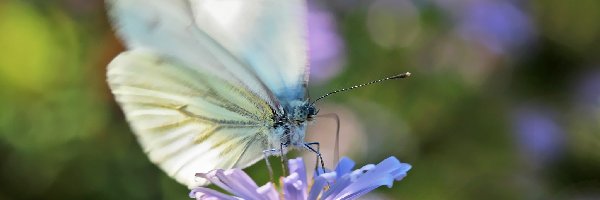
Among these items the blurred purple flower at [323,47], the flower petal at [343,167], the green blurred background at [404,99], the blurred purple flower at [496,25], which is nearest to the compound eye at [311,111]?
the flower petal at [343,167]

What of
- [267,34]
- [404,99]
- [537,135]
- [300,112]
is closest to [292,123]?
[300,112]

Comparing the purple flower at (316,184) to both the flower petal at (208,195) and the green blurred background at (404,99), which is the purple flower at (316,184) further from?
the green blurred background at (404,99)

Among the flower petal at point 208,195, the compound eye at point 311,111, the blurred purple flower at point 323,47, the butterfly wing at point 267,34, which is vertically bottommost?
the flower petal at point 208,195

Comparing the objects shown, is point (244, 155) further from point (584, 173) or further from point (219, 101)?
point (584, 173)

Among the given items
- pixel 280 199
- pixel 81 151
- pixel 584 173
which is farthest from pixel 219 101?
pixel 584 173

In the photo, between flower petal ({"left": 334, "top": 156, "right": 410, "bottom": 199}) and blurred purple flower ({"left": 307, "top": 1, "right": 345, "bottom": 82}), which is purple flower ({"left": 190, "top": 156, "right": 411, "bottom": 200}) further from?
blurred purple flower ({"left": 307, "top": 1, "right": 345, "bottom": 82})

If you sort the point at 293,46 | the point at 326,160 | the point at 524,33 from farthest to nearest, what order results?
the point at 524,33, the point at 326,160, the point at 293,46

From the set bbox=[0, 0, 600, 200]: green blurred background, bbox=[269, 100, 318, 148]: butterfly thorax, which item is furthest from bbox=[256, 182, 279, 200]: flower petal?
bbox=[0, 0, 600, 200]: green blurred background
